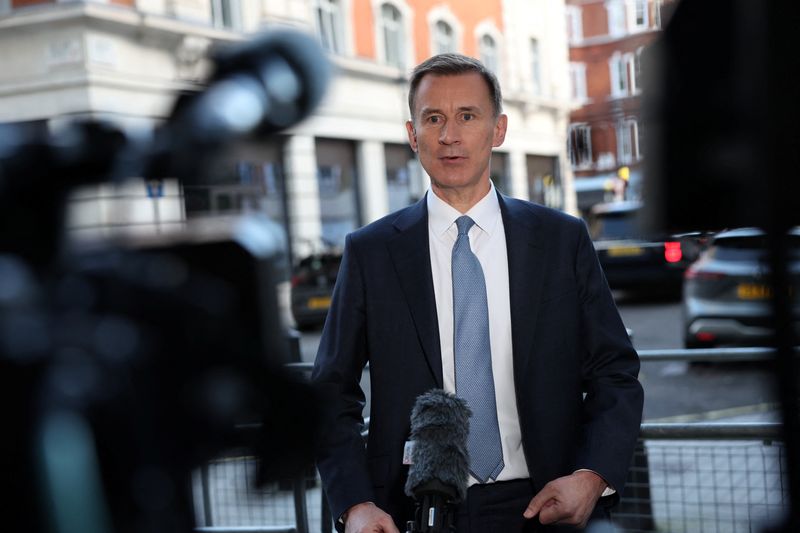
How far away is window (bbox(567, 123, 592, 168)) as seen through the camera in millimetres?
611

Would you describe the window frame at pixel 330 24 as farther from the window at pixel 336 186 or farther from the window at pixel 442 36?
the window at pixel 442 36

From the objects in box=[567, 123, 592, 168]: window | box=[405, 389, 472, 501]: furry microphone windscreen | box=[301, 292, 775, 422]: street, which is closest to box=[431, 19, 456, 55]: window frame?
box=[567, 123, 592, 168]: window

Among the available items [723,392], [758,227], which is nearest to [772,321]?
[758,227]

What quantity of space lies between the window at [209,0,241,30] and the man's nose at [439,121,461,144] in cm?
137

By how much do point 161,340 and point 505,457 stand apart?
1.42 meters

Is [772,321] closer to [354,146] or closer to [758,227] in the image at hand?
[758,227]

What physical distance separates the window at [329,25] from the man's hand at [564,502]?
125cm

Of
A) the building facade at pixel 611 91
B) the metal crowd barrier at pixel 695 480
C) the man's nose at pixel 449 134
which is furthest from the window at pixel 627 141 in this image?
the metal crowd barrier at pixel 695 480

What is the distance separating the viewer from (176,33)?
16.3 inches

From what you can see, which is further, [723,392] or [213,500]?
[723,392]

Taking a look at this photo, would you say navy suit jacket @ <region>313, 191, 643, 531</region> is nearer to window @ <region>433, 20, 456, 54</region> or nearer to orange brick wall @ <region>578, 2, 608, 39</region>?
window @ <region>433, 20, 456, 54</region>

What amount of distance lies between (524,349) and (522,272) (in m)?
0.15

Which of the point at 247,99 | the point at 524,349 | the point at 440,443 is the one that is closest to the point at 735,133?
the point at 247,99

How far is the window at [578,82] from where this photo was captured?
2.08 feet
